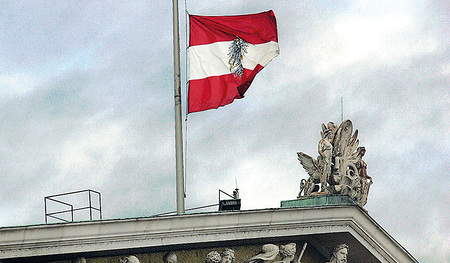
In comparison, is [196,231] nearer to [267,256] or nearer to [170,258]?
[170,258]

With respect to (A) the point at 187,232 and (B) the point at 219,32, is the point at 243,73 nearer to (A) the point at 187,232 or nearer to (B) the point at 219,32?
(B) the point at 219,32

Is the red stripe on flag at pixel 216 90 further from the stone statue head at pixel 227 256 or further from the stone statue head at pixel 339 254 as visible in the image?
the stone statue head at pixel 339 254

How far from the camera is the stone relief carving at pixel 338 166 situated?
3350cm

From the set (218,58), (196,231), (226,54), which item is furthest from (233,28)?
(196,231)

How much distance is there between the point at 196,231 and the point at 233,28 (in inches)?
237

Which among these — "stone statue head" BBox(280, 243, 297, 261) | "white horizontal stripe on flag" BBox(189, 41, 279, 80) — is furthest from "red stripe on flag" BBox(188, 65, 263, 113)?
"stone statue head" BBox(280, 243, 297, 261)

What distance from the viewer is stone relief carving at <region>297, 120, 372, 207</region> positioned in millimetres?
33500

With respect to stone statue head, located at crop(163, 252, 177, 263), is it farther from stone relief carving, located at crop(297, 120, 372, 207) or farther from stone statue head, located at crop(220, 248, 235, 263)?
stone relief carving, located at crop(297, 120, 372, 207)

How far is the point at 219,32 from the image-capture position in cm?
3347

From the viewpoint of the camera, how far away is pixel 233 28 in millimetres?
33531

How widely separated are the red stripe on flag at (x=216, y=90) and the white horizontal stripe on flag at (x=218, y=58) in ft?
0.56

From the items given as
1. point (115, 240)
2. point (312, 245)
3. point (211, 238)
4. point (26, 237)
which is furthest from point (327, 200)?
point (26, 237)

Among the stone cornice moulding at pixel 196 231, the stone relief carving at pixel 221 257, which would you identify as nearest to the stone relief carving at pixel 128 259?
the stone cornice moulding at pixel 196 231

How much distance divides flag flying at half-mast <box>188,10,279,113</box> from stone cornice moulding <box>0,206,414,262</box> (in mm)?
3412
